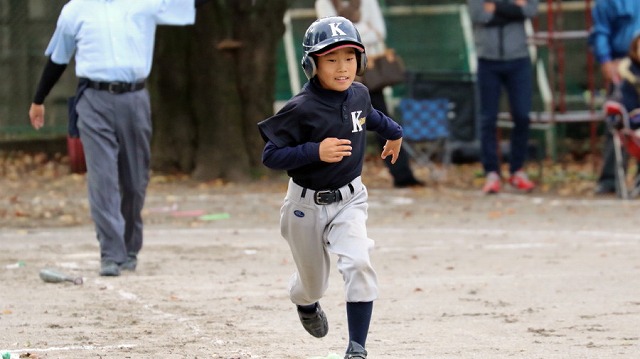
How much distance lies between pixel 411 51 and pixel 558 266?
415 inches

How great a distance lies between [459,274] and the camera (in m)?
10.4

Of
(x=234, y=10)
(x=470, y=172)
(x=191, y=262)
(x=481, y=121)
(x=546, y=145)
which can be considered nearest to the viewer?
(x=191, y=262)

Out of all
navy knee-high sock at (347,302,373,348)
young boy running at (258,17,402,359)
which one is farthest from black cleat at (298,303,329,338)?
navy knee-high sock at (347,302,373,348)

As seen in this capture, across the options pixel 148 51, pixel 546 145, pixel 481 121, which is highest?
pixel 148 51

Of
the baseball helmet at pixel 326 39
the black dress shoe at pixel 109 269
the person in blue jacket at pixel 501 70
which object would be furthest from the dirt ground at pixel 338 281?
the baseball helmet at pixel 326 39

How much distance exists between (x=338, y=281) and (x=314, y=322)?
8.98 feet

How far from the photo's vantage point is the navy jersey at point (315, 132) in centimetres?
680

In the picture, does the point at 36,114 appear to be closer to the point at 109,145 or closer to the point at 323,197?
the point at 109,145

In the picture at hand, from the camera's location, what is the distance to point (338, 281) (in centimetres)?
1022

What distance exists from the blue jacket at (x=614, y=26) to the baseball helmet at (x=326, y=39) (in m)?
9.10

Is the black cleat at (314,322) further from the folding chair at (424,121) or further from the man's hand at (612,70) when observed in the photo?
the folding chair at (424,121)

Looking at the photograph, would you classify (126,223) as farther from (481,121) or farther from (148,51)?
(481,121)

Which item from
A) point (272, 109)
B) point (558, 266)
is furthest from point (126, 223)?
point (272, 109)

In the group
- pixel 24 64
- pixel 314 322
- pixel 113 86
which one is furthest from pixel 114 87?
pixel 24 64
